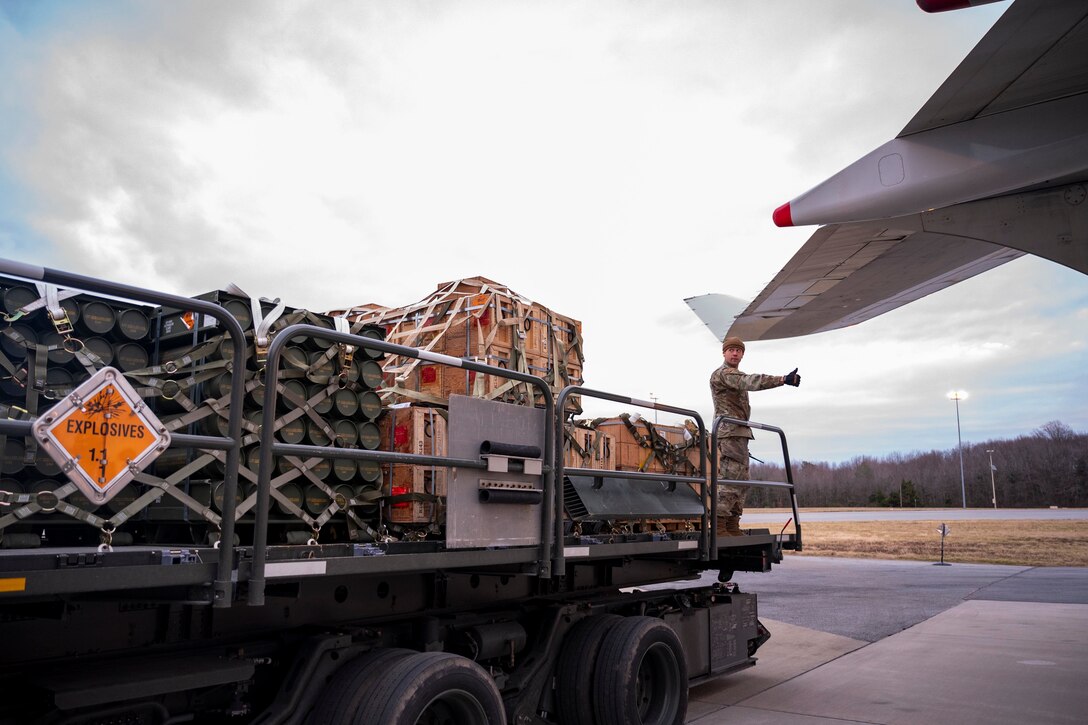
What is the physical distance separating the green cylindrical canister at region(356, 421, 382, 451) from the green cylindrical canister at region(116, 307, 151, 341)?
1.38m

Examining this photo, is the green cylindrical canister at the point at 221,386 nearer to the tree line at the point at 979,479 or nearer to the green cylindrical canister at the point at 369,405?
the green cylindrical canister at the point at 369,405

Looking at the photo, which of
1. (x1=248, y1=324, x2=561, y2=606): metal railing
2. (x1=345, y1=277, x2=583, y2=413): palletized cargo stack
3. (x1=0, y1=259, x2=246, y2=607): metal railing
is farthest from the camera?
(x1=345, y1=277, x2=583, y2=413): palletized cargo stack

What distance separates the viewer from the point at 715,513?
21.0 feet

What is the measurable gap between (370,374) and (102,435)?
102 inches

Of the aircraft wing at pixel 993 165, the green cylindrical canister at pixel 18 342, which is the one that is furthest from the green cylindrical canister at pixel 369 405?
the aircraft wing at pixel 993 165

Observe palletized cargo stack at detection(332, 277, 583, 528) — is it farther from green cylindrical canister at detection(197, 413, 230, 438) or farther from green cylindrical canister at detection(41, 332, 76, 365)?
green cylindrical canister at detection(41, 332, 76, 365)

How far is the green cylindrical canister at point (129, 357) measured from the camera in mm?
4680

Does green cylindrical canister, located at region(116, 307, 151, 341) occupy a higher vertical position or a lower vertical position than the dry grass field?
higher

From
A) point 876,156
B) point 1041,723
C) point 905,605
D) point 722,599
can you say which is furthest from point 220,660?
point 905,605

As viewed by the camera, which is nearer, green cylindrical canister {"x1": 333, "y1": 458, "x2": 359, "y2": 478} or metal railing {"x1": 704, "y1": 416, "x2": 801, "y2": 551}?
green cylindrical canister {"x1": 333, "y1": 458, "x2": 359, "y2": 478}

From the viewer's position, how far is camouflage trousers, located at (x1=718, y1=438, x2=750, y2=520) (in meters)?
7.24

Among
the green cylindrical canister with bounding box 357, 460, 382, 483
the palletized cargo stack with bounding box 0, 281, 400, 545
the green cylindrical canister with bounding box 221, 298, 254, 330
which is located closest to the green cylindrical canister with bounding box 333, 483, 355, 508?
the palletized cargo stack with bounding box 0, 281, 400, 545

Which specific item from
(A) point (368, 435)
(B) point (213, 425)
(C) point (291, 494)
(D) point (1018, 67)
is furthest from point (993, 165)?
(B) point (213, 425)

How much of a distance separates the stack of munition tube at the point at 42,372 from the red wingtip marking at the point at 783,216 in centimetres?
566
